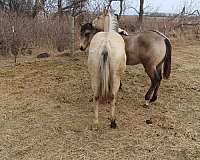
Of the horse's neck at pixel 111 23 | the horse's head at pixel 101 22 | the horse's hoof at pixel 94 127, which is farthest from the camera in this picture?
the horse's head at pixel 101 22

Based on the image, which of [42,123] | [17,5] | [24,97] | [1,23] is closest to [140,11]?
[17,5]

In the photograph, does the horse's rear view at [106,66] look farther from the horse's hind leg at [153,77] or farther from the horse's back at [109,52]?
the horse's hind leg at [153,77]

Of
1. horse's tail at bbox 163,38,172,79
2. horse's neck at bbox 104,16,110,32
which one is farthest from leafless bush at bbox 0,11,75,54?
horse's tail at bbox 163,38,172,79

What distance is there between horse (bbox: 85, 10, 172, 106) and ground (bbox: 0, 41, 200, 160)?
0.42 m

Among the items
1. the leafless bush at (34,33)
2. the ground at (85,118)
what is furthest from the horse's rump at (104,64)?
the leafless bush at (34,33)

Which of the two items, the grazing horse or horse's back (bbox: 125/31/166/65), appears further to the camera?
horse's back (bbox: 125/31/166/65)

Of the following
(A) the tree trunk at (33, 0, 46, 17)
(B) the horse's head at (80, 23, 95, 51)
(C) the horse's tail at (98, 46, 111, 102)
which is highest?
(A) the tree trunk at (33, 0, 46, 17)

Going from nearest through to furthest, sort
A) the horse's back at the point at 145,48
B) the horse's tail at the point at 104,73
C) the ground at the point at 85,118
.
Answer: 1. the ground at the point at 85,118
2. the horse's tail at the point at 104,73
3. the horse's back at the point at 145,48

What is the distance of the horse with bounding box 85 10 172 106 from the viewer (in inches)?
189

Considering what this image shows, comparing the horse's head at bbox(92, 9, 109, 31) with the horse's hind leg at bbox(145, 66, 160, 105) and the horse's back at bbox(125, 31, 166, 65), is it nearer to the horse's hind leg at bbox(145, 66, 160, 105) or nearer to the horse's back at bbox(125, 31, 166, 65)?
→ the horse's back at bbox(125, 31, 166, 65)

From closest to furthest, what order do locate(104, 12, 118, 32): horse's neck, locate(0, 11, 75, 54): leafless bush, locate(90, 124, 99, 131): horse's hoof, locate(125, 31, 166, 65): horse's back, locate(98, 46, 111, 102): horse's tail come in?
locate(98, 46, 111, 102): horse's tail < locate(90, 124, 99, 131): horse's hoof < locate(125, 31, 166, 65): horse's back < locate(104, 12, 118, 32): horse's neck < locate(0, 11, 75, 54): leafless bush

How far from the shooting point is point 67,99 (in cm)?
521

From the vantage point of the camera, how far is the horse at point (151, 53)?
4805 millimetres

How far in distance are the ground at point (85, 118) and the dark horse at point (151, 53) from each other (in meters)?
0.43
